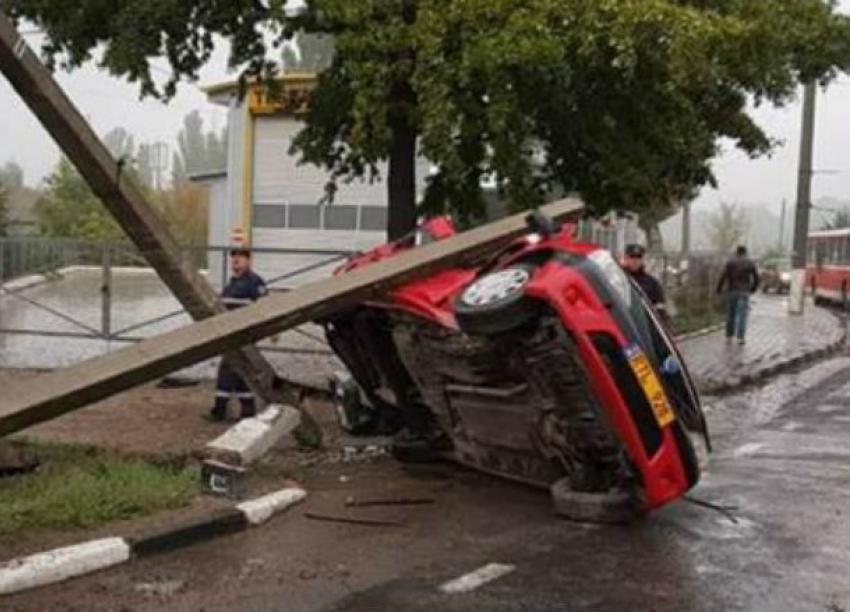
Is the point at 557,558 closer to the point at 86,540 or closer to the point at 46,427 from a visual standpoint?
the point at 86,540

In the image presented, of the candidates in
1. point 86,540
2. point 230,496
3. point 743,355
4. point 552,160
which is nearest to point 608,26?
point 552,160

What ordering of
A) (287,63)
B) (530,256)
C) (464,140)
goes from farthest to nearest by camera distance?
(287,63) → (464,140) → (530,256)

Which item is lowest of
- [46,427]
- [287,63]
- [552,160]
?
[46,427]

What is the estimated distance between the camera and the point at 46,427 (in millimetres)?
9766

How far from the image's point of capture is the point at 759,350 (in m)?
19.3

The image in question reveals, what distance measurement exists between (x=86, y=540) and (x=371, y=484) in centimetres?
235

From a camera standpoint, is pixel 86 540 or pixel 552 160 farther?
pixel 552 160

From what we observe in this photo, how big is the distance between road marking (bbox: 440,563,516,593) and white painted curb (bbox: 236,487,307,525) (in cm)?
149

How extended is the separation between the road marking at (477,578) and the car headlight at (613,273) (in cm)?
157

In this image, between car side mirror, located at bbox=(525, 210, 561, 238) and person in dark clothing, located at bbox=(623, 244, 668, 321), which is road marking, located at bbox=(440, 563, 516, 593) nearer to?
car side mirror, located at bbox=(525, 210, 561, 238)

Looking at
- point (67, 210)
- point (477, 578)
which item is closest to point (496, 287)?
Result: point (477, 578)

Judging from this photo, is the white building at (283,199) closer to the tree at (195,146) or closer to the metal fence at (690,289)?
the metal fence at (690,289)

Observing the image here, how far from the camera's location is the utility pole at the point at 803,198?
92.0ft

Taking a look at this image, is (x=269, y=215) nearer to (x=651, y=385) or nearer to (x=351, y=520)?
(x=351, y=520)
